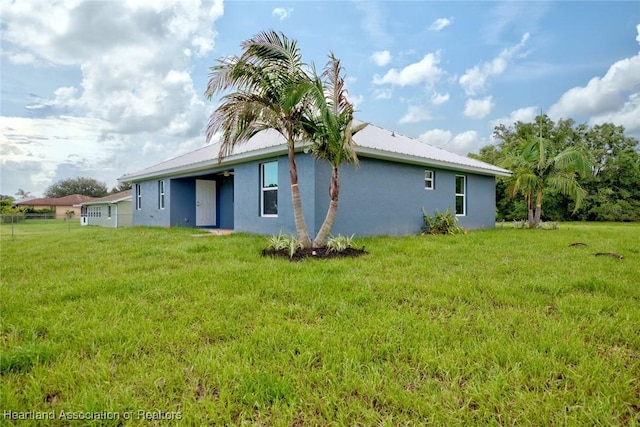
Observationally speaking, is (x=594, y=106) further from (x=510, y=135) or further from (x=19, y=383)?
(x=19, y=383)

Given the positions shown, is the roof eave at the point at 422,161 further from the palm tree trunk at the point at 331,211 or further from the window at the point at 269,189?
the window at the point at 269,189

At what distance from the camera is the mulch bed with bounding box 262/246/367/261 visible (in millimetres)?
6688

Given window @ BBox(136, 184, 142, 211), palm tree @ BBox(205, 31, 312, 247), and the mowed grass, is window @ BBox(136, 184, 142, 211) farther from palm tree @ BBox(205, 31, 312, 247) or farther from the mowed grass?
the mowed grass

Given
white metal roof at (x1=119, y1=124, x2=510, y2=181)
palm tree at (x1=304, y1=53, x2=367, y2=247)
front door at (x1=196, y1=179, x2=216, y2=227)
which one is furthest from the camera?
front door at (x1=196, y1=179, x2=216, y2=227)

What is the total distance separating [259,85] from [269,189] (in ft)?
13.2

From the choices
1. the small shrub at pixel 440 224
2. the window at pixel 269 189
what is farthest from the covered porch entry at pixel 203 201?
the small shrub at pixel 440 224

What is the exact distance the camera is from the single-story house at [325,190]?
939 cm

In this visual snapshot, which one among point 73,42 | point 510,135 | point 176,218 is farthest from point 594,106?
point 73,42

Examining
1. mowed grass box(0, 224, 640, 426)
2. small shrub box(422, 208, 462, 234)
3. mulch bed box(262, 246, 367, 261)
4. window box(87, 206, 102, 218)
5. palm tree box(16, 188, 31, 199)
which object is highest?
palm tree box(16, 188, 31, 199)

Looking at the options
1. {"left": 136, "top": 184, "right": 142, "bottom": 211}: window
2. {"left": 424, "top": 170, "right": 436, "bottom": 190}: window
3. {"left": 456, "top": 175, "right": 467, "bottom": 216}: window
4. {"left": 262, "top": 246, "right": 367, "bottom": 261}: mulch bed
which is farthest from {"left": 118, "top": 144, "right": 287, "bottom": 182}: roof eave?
{"left": 456, "top": 175, "right": 467, "bottom": 216}: window

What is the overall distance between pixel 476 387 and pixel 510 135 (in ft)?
106

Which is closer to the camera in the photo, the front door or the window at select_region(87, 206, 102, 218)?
the front door

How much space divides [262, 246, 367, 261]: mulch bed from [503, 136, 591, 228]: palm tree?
33.2 feet

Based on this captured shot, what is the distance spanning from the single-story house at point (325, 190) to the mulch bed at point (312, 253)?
1.94 m
